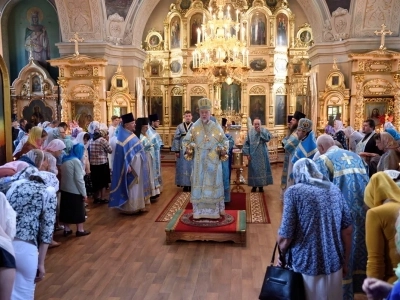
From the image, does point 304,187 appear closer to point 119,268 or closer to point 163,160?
point 119,268

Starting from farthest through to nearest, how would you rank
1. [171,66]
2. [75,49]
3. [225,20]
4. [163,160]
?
[171,66] → [163,160] → [75,49] → [225,20]

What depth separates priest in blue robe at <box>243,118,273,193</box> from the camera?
9.19 m

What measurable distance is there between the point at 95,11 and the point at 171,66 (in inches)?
176

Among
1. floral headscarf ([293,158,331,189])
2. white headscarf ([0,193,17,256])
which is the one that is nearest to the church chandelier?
floral headscarf ([293,158,331,189])

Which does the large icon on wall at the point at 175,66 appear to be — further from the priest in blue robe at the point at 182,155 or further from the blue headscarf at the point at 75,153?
the blue headscarf at the point at 75,153

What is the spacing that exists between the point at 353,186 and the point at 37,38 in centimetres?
1552

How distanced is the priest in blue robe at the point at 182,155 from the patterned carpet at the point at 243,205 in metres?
0.32

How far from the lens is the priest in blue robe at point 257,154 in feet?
30.1

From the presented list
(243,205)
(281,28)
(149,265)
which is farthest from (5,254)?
(281,28)

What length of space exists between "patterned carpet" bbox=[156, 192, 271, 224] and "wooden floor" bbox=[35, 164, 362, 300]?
1.18ft

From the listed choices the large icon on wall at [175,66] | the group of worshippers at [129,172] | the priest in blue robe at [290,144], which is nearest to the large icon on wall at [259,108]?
the large icon on wall at [175,66]

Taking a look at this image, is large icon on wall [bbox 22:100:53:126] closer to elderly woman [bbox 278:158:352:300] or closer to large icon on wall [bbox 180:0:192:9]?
large icon on wall [bbox 180:0:192:9]

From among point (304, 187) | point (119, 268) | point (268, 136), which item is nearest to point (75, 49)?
point (268, 136)

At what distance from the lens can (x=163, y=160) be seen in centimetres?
1519
